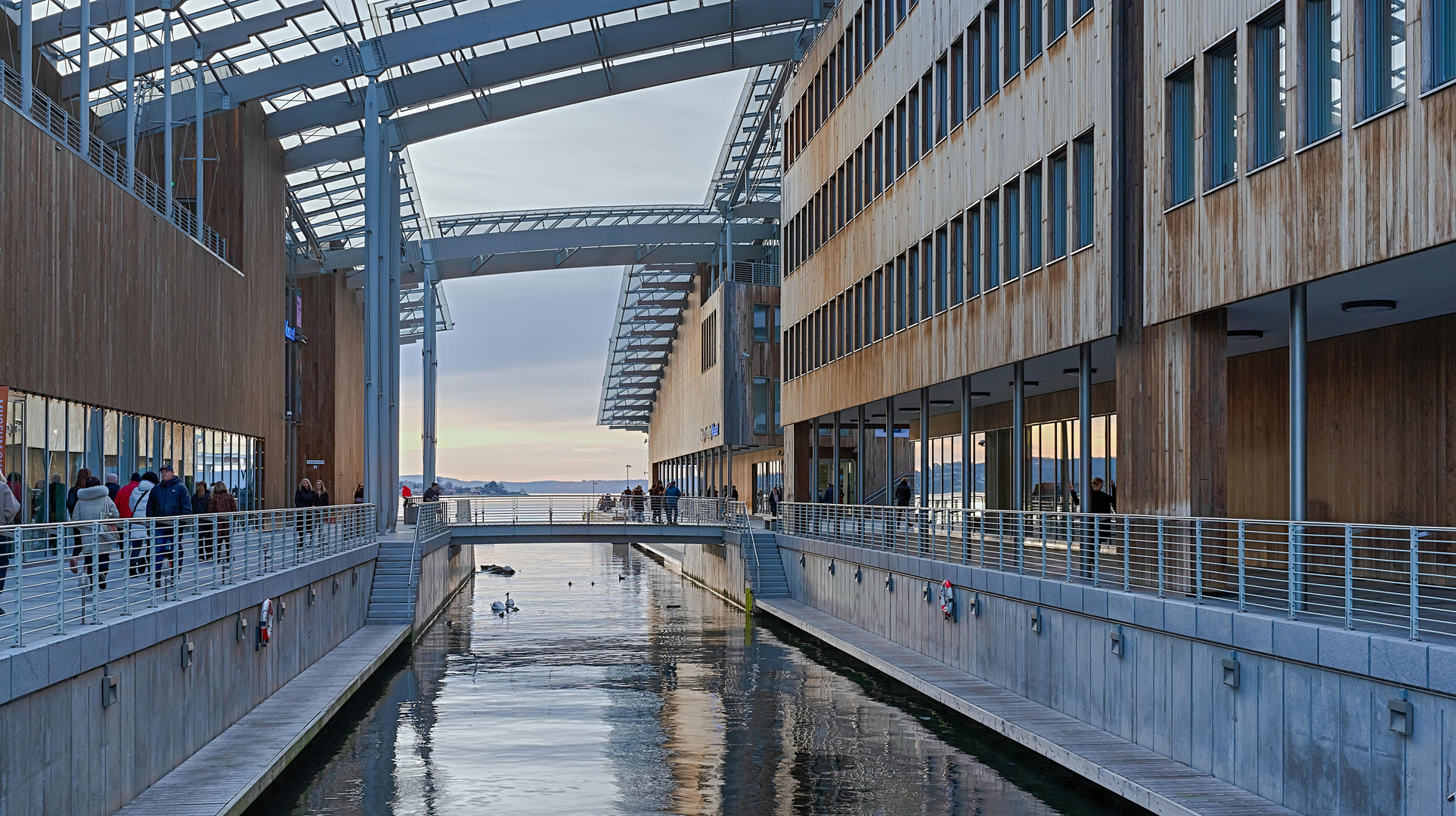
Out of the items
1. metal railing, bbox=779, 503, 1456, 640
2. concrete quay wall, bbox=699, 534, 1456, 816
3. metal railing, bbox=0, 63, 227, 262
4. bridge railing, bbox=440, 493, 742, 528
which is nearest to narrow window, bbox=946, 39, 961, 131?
metal railing, bbox=779, 503, 1456, 640

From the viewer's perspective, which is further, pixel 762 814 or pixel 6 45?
pixel 6 45

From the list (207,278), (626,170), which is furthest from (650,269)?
Result: (207,278)

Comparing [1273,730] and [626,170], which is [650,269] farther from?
[1273,730]

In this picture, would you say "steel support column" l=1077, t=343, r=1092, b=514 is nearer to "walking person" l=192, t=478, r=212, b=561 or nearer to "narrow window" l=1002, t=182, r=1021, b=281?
"narrow window" l=1002, t=182, r=1021, b=281

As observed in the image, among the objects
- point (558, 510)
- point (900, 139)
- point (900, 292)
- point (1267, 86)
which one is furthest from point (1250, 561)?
point (558, 510)


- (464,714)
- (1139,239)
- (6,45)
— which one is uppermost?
(6,45)

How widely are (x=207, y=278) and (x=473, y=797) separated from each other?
23277 millimetres

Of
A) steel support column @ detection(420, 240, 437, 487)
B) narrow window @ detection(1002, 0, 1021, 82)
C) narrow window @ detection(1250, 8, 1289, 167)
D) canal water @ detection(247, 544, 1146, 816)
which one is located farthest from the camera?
steel support column @ detection(420, 240, 437, 487)

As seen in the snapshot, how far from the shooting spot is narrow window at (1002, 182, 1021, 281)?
24422 millimetres

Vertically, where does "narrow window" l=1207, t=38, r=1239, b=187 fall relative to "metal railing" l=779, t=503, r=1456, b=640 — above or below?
above

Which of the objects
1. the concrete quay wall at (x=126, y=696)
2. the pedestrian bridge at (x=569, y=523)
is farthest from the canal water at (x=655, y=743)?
the pedestrian bridge at (x=569, y=523)

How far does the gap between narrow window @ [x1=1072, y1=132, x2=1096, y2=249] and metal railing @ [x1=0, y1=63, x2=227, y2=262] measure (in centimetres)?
1607

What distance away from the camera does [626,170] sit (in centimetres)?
6788

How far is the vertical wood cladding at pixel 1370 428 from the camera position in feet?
Result: 59.7
